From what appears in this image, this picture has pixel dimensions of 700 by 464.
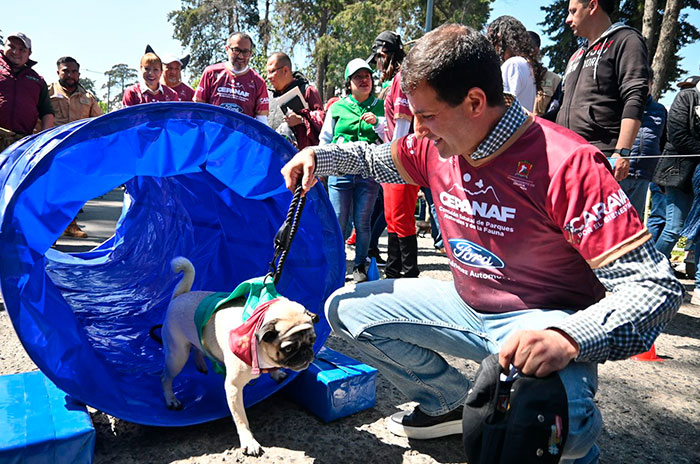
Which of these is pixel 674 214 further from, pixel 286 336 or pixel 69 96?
pixel 69 96

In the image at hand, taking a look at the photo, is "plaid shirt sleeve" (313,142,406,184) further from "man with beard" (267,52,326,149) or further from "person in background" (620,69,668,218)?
"man with beard" (267,52,326,149)

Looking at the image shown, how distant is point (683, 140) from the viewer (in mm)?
4852

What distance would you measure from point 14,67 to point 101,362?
5029 mm

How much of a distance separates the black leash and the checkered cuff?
2.55ft

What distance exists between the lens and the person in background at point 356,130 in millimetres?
4820

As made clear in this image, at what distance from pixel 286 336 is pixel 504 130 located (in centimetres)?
110

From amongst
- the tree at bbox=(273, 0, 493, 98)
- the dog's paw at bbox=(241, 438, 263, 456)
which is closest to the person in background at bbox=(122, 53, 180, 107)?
the dog's paw at bbox=(241, 438, 263, 456)

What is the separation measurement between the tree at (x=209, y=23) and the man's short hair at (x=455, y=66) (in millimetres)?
32163

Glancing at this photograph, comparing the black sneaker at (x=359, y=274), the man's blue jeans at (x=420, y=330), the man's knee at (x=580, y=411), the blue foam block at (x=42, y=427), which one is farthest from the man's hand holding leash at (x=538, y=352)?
the black sneaker at (x=359, y=274)

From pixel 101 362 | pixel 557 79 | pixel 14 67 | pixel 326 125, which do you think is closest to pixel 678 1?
pixel 557 79

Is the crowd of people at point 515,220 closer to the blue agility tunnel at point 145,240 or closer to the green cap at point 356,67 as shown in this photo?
the blue agility tunnel at point 145,240

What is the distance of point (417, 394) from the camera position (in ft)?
7.60

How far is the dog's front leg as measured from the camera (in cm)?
214

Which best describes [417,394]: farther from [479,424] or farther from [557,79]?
[557,79]
